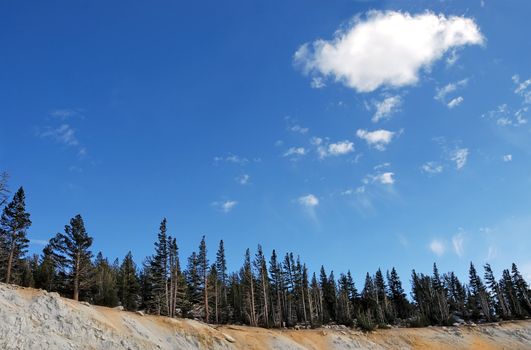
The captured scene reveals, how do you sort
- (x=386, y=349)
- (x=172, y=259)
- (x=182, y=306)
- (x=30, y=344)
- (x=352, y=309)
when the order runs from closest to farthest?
1. (x=30, y=344)
2. (x=386, y=349)
3. (x=172, y=259)
4. (x=182, y=306)
5. (x=352, y=309)

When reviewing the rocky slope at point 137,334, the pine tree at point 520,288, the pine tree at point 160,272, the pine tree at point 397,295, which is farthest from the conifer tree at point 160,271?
the pine tree at point 520,288

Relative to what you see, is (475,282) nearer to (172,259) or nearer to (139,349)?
(172,259)

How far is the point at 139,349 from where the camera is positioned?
33.9 meters

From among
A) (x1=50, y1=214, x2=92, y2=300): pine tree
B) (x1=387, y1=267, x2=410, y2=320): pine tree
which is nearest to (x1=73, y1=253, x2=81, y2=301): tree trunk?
(x1=50, y1=214, x2=92, y2=300): pine tree

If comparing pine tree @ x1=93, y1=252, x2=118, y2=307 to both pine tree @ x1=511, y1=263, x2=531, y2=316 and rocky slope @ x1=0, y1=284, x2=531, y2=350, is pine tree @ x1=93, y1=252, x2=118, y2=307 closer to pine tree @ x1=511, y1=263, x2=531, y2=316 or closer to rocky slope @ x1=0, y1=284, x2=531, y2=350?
rocky slope @ x1=0, y1=284, x2=531, y2=350

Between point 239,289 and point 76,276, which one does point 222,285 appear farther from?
point 76,276

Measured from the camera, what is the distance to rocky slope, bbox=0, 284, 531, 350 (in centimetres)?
2983

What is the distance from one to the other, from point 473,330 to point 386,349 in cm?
1932

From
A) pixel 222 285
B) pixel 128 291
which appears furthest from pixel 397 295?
pixel 128 291

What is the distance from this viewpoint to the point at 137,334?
36469 mm

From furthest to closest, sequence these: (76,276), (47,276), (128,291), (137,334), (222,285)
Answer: (222,285)
(128,291)
(47,276)
(76,276)
(137,334)

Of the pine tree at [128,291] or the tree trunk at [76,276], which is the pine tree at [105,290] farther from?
the tree trunk at [76,276]

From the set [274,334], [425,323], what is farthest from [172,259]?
[425,323]

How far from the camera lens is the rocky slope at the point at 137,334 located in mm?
29828
